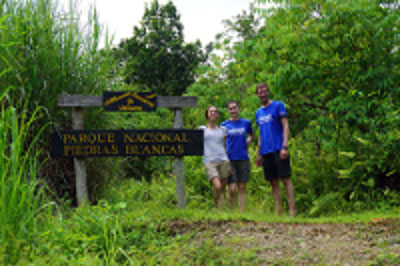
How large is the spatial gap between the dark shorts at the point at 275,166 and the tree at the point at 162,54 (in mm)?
19418

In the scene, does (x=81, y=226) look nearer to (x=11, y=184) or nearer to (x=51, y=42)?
(x=11, y=184)

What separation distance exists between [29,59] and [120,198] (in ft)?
7.52

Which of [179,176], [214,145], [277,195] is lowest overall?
[277,195]

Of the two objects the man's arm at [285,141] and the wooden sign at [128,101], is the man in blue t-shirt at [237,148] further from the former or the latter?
the wooden sign at [128,101]

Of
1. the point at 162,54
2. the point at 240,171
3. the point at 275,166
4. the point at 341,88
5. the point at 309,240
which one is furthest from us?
Result: the point at 162,54

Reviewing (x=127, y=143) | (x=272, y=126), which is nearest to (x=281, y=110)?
(x=272, y=126)

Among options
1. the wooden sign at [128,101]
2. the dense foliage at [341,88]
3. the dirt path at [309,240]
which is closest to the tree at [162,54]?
the dense foliage at [341,88]

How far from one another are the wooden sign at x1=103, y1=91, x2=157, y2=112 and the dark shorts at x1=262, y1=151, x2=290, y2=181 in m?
1.85

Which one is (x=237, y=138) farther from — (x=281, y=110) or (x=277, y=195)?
(x=277, y=195)

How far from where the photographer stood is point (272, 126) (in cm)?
613

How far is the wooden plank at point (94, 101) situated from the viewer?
18.4 ft

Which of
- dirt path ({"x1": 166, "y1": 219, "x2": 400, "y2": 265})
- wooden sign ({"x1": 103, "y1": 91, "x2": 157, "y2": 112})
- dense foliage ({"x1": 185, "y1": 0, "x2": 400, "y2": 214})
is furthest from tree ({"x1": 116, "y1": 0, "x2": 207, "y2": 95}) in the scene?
dirt path ({"x1": 166, "y1": 219, "x2": 400, "y2": 265})

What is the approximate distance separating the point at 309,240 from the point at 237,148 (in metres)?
Answer: 2.25

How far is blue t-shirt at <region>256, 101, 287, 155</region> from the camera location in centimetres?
612
